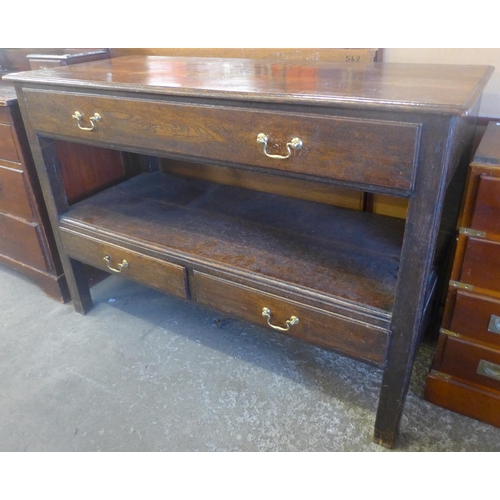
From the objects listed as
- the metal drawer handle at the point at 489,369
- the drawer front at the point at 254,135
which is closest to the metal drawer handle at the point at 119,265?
the drawer front at the point at 254,135

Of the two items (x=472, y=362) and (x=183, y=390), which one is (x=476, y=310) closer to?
(x=472, y=362)

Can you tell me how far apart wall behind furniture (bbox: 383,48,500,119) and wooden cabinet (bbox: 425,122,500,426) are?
0.34 ft

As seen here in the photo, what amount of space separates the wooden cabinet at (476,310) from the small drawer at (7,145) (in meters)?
1.41

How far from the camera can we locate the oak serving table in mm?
875

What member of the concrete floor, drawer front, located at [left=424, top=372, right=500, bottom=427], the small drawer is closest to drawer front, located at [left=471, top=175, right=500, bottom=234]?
drawer front, located at [left=424, top=372, right=500, bottom=427]

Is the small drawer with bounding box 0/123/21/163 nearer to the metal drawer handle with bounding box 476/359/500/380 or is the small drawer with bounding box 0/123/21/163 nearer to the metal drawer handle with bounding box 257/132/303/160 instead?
the metal drawer handle with bounding box 257/132/303/160

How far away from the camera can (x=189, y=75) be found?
1202 millimetres

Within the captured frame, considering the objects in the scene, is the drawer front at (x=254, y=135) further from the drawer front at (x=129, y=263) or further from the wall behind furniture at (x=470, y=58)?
the wall behind furniture at (x=470, y=58)

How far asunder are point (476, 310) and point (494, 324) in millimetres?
52

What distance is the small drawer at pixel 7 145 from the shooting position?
153 cm

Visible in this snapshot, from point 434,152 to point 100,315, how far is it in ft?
4.47
